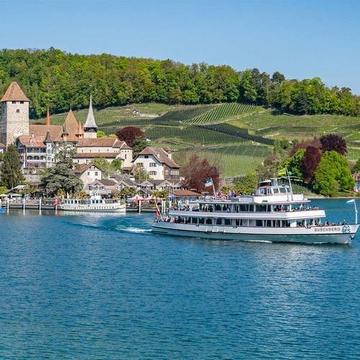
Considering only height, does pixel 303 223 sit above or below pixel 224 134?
below

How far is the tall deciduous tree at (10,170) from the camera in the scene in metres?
104

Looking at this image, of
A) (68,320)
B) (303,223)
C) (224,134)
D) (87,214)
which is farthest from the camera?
(224,134)

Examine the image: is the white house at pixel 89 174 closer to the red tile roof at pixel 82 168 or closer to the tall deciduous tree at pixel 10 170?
the red tile roof at pixel 82 168

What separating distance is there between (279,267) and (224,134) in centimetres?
8766

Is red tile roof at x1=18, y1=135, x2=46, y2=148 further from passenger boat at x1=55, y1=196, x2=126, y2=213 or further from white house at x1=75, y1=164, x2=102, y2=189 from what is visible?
passenger boat at x1=55, y1=196, x2=126, y2=213

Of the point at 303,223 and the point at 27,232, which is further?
the point at 27,232

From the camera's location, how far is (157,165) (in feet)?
372

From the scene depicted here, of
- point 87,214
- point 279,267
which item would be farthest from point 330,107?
point 279,267

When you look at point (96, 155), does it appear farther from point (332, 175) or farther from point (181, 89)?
point (181, 89)

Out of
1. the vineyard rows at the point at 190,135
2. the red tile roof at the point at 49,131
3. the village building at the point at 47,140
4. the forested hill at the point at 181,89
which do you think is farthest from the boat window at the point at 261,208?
the forested hill at the point at 181,89

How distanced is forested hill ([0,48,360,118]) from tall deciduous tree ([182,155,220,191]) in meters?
43.2

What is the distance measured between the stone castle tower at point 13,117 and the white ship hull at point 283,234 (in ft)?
207

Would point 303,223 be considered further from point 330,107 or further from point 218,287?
point 330,107

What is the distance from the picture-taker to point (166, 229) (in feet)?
204
